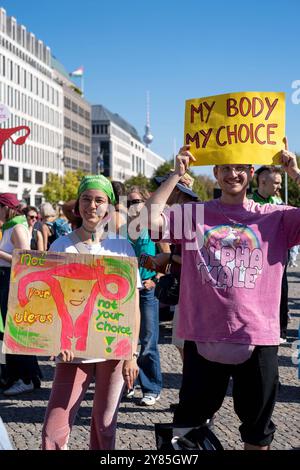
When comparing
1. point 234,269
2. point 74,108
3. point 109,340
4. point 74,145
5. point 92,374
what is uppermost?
point 74,108

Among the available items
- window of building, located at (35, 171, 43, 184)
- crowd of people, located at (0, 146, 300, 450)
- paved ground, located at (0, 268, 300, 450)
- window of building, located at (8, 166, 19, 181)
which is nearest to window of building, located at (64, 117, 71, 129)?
window of building, located at (35, 171, 43, 184)

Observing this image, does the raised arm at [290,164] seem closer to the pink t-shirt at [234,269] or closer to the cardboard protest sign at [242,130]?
the cardboard protest sign at [242,130]

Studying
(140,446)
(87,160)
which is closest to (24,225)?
(140,446)

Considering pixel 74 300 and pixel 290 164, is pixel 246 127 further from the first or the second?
pixel 74 300

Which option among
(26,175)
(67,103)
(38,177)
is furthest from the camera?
(67,103)

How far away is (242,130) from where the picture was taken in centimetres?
332

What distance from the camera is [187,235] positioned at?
327 cm

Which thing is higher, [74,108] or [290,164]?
[74,108]

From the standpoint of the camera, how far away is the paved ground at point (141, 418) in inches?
182

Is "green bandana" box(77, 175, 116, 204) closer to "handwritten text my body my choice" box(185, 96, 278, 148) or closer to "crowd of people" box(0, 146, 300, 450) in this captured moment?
"crowd of people" box(0, 146, 300, 450)

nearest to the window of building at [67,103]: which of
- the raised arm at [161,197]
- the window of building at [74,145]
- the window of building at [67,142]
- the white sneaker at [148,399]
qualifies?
the window of building at [67,142]

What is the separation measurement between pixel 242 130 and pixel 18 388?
371cm

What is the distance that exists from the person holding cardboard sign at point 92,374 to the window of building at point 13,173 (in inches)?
2906

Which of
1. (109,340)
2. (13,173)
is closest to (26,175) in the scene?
(13,173)
